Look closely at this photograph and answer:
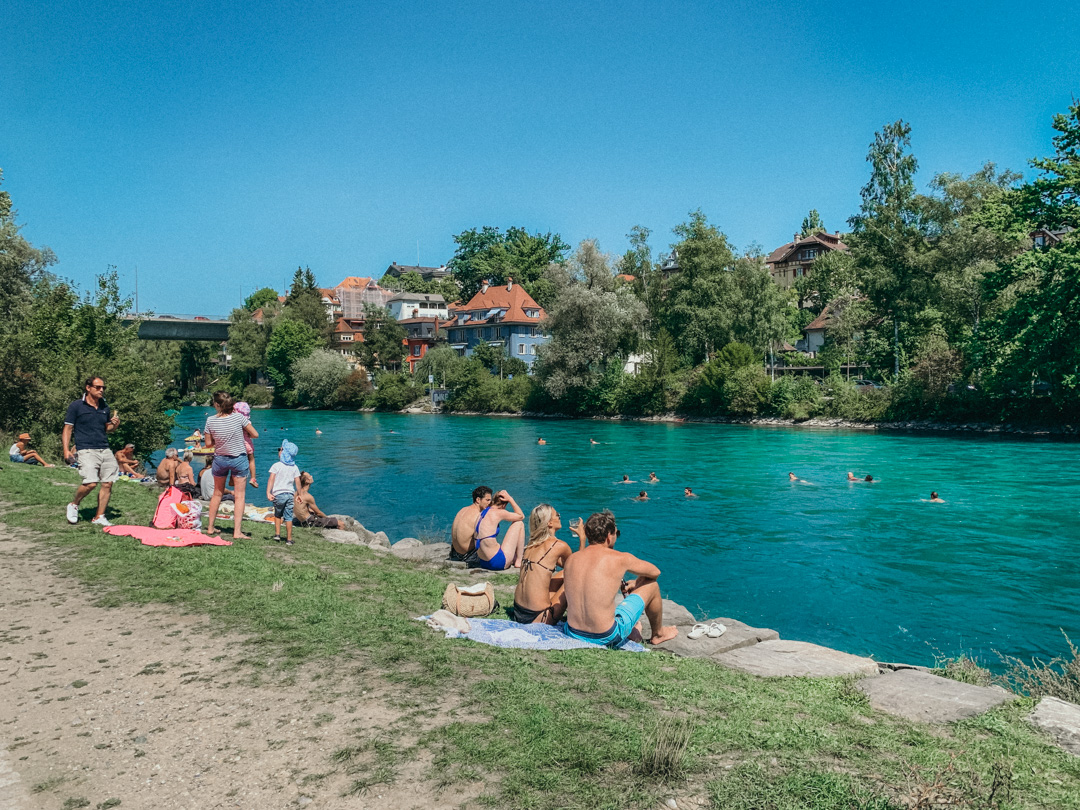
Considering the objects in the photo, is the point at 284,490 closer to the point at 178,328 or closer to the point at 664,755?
the point at 664,755

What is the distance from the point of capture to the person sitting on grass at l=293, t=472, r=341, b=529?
16.6 metres

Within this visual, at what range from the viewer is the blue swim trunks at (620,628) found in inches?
302

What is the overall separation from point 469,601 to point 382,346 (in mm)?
92103

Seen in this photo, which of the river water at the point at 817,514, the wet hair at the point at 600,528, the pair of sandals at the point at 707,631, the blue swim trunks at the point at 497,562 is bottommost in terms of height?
the river water at the point at 817,514

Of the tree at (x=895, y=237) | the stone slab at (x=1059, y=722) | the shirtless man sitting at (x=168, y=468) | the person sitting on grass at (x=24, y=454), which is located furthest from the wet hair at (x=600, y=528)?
the tree at (x=895, y=237)

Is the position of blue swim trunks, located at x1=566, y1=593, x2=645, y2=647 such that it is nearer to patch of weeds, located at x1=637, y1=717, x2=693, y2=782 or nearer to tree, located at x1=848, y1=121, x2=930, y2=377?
patch of weeds, located at x1=637, y1=717, x2=693, y2=782

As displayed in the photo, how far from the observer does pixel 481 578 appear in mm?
11977

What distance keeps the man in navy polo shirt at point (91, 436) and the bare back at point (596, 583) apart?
26.5 ft

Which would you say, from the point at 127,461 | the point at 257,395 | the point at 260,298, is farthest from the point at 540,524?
the point at 260,298

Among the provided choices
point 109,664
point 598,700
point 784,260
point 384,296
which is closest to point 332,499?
point 109,664

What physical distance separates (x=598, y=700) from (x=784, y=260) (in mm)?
104878

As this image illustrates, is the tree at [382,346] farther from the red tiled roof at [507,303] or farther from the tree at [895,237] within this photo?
the tree at [895,237]

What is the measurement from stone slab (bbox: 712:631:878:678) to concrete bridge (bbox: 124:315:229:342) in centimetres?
8898

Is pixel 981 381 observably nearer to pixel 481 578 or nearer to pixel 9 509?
pixel 481 578
